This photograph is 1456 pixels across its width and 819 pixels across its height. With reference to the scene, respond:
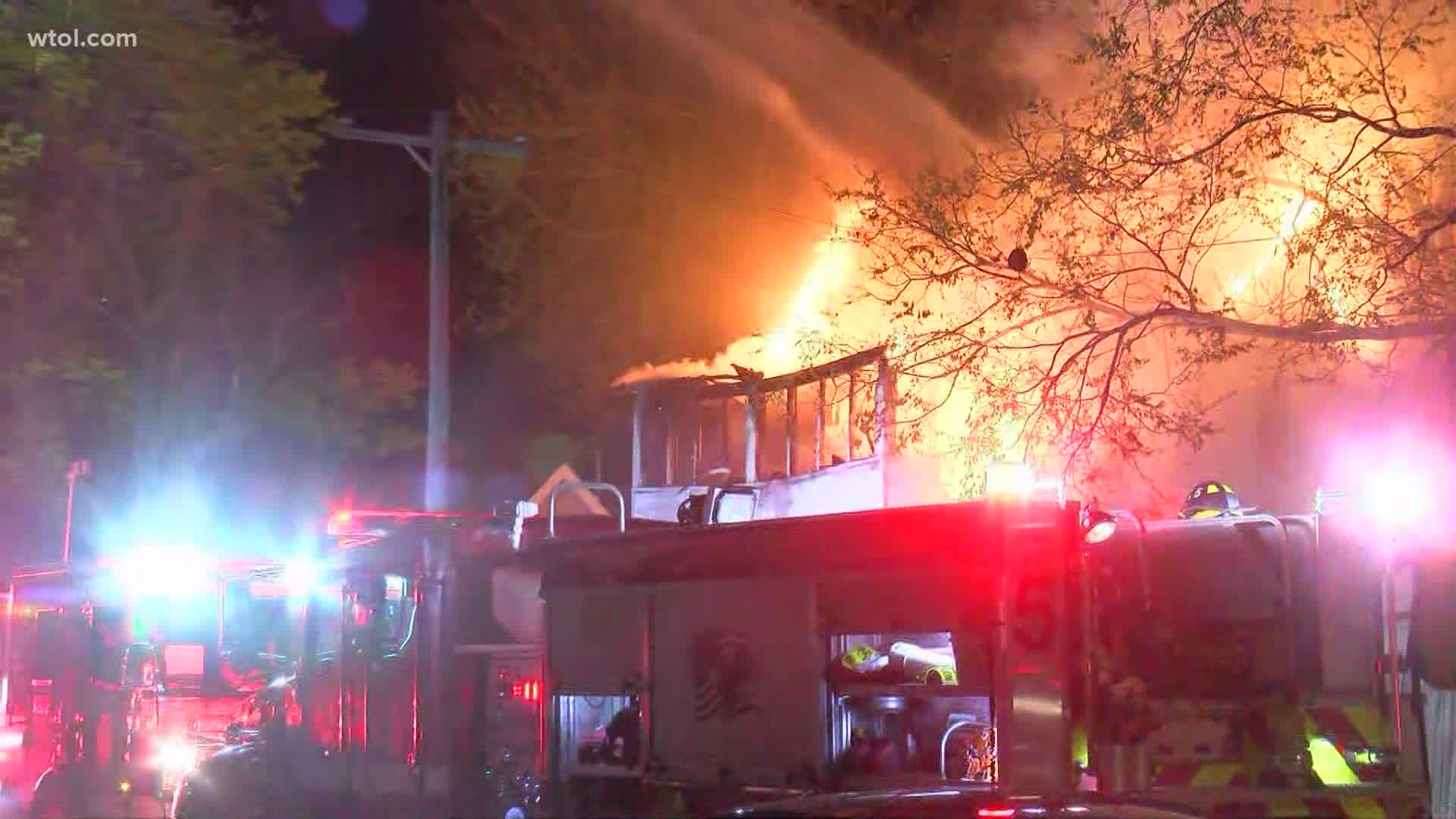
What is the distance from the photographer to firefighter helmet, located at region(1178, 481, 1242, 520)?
8.22 meters

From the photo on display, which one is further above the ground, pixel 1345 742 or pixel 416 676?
pixel 416 676

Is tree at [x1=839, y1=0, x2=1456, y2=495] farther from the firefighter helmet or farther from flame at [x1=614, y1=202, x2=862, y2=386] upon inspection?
flame at [x1=614, y1=202, x2=862, y2=386]

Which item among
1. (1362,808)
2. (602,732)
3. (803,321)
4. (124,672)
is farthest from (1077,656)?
(803,321)

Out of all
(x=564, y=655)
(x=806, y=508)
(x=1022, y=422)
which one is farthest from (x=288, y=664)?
(x=1022, y=422)

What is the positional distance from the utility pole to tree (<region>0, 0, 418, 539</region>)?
4.78ft

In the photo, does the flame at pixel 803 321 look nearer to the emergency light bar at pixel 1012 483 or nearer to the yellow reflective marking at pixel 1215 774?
the emergency light bar at pixel 1012 483

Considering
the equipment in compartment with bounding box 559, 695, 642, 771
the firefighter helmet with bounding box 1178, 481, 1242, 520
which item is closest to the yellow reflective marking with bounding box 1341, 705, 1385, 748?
the firefighter helmet with bounding box 1178, 481, 1242, 520

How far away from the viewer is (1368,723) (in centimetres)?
682

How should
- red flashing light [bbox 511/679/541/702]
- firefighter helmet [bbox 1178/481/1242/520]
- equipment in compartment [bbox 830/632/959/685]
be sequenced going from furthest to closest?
red flashing light [bbox 511/679/541/702] < firefighter helmet [bbox 1178/481/1242/520] < equipment in compartment [bbox 830/632/959/685]

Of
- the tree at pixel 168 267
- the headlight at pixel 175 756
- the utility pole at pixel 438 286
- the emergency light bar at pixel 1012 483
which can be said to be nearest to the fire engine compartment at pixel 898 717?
the emergency light bar at pixel 1012 483

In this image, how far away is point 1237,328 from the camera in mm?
9305

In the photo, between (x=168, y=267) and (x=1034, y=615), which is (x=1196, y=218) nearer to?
(x=1034, y=615)

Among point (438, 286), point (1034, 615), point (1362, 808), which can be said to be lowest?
point (1362, 808)

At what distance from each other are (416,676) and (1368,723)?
5.40 m
